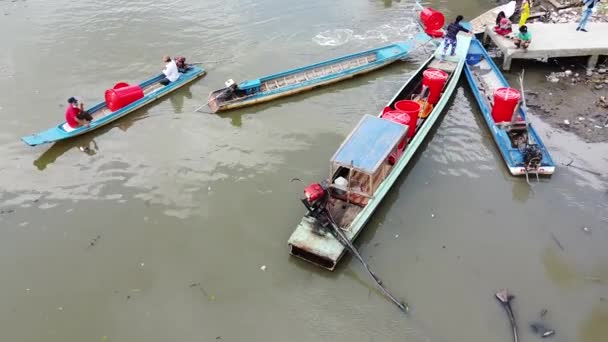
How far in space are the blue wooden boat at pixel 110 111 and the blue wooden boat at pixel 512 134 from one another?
10.2 m

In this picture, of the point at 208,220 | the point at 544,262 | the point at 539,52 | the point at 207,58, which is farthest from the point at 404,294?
the point at 207,58

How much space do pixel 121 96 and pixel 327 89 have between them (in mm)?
7085

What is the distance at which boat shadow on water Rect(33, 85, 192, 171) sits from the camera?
496 inches

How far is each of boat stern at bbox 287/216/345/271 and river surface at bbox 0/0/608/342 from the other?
0.31m

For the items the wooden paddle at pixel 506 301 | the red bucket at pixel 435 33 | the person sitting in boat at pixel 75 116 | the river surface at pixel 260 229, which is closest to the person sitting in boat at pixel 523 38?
the river surface at pixel 260 229

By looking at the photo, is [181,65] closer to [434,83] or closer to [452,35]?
[434,83]

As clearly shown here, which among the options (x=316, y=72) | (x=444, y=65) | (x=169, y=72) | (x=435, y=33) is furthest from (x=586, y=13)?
(x=169, y=72)

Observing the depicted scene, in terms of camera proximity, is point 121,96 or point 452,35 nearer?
point 121,96

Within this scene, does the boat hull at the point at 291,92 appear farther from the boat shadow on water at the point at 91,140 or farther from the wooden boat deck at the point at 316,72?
the boat shadow on water at the point at 91,140

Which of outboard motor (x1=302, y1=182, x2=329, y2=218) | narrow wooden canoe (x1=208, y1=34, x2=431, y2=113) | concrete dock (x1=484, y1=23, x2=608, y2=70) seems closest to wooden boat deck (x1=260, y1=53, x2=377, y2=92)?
narrow wooden canoe (x1=208, y1=34, x2=431, y2=113)

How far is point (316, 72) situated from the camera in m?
15.7

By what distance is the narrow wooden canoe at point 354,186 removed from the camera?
9.05 metres

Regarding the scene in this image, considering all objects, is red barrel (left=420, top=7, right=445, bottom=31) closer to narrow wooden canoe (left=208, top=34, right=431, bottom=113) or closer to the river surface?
narrow wooden canoe (left=208, top=34, right=431, bottom=113)

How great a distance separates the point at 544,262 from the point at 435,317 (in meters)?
2.95
